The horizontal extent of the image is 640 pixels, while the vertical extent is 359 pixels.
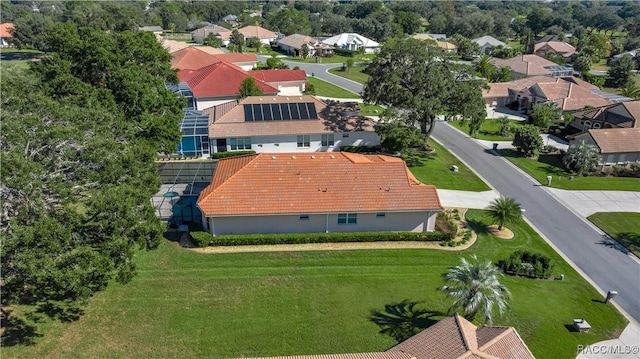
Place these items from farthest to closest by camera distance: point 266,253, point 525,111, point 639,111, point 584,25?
point 584,25, point 525,111, point 639,111, point 266,253

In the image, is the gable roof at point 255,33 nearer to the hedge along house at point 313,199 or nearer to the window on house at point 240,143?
the window on house at point 240,143

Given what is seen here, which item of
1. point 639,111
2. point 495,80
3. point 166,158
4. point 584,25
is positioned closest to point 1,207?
point 166,158

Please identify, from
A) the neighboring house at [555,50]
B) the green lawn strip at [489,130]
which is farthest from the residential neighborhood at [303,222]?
the neighboring house at [555,50]

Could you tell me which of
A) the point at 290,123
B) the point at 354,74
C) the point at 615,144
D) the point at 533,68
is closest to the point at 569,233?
the point at 615,144

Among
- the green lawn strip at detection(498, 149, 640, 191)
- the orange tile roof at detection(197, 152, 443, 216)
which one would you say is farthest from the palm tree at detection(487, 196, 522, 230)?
the green lawn strip at detection(498, 149, 640, 191)

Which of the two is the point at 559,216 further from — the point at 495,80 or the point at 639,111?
the point at 495,80

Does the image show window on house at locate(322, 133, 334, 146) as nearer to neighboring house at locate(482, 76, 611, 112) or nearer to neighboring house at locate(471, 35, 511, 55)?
neighboring house at locate(482, 76, 611, 112)

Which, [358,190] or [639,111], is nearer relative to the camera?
[358,190]

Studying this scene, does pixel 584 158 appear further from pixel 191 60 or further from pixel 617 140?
pixel 191 60
